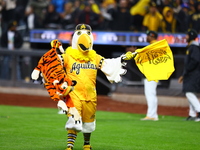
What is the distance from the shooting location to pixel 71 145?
8.01m

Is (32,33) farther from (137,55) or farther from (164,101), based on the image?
(137,55)

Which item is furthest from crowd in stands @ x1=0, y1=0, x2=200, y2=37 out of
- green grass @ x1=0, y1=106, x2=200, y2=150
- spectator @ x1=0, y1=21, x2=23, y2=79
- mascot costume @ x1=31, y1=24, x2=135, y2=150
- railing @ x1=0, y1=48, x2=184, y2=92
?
mascot costume @ x1=31, y1=24, x2=135, y2=150

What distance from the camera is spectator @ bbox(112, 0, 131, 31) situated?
793 inches

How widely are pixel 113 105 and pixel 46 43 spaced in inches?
194

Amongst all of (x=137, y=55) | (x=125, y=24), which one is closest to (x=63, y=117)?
(x=137, y=55)

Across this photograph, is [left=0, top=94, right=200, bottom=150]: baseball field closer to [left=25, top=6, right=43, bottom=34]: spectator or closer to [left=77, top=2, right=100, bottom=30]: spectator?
[left=77, top=2, right=100, bottom=30]: spectator

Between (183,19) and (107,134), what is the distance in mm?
9152

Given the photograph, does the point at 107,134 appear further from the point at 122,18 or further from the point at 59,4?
the point at 59,4

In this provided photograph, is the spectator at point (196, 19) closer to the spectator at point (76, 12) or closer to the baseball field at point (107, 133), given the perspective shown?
the baseball field at point (107, 133)

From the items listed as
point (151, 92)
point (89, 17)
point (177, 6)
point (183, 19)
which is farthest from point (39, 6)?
point (151, 92)

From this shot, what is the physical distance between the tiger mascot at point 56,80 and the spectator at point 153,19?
11.0m

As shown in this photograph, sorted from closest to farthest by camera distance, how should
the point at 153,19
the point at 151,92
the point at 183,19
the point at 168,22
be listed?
the point at 151,92, the point at 183,19, the point at 168,22, the point at 153,19

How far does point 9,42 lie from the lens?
21.8m

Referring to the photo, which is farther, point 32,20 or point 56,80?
point 32,20
